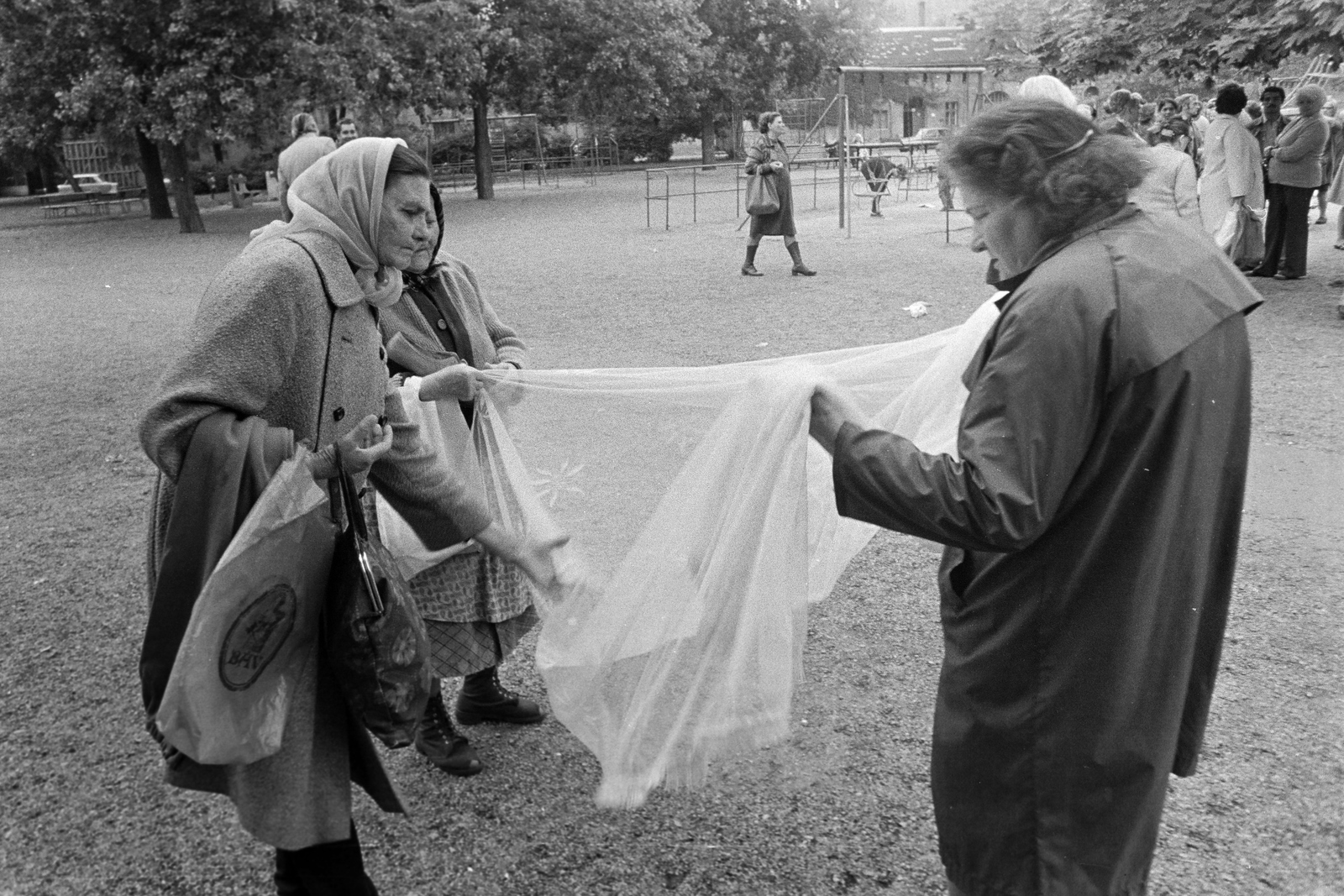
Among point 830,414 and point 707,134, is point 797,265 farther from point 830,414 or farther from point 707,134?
point 707,134

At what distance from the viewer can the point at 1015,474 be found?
62.0 inches

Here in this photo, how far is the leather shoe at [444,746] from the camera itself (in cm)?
327

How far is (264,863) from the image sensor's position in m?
2.93

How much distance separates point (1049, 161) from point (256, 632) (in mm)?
1505

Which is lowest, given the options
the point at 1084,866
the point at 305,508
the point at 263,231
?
the point at 1084,866

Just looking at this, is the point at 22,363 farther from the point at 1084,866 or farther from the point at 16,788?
the point at 1084,866

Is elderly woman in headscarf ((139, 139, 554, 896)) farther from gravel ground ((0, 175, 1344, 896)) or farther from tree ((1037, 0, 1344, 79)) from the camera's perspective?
tree ((1037, 0, 1344, 79))

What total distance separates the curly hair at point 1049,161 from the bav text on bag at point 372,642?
1.24 m

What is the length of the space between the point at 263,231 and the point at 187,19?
18597mm

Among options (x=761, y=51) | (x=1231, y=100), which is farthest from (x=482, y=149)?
(x=1231, y=100)

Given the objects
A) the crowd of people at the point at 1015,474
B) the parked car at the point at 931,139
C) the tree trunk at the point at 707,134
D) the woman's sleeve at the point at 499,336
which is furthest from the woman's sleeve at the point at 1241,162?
the tree trunk at the point at 707,134

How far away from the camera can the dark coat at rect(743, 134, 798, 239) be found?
12898 millimetres

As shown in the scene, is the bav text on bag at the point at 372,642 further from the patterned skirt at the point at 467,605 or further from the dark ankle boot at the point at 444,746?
the dark ankle boot at the point at 444,746

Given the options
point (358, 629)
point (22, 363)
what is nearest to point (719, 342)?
A: point (22, 363)
